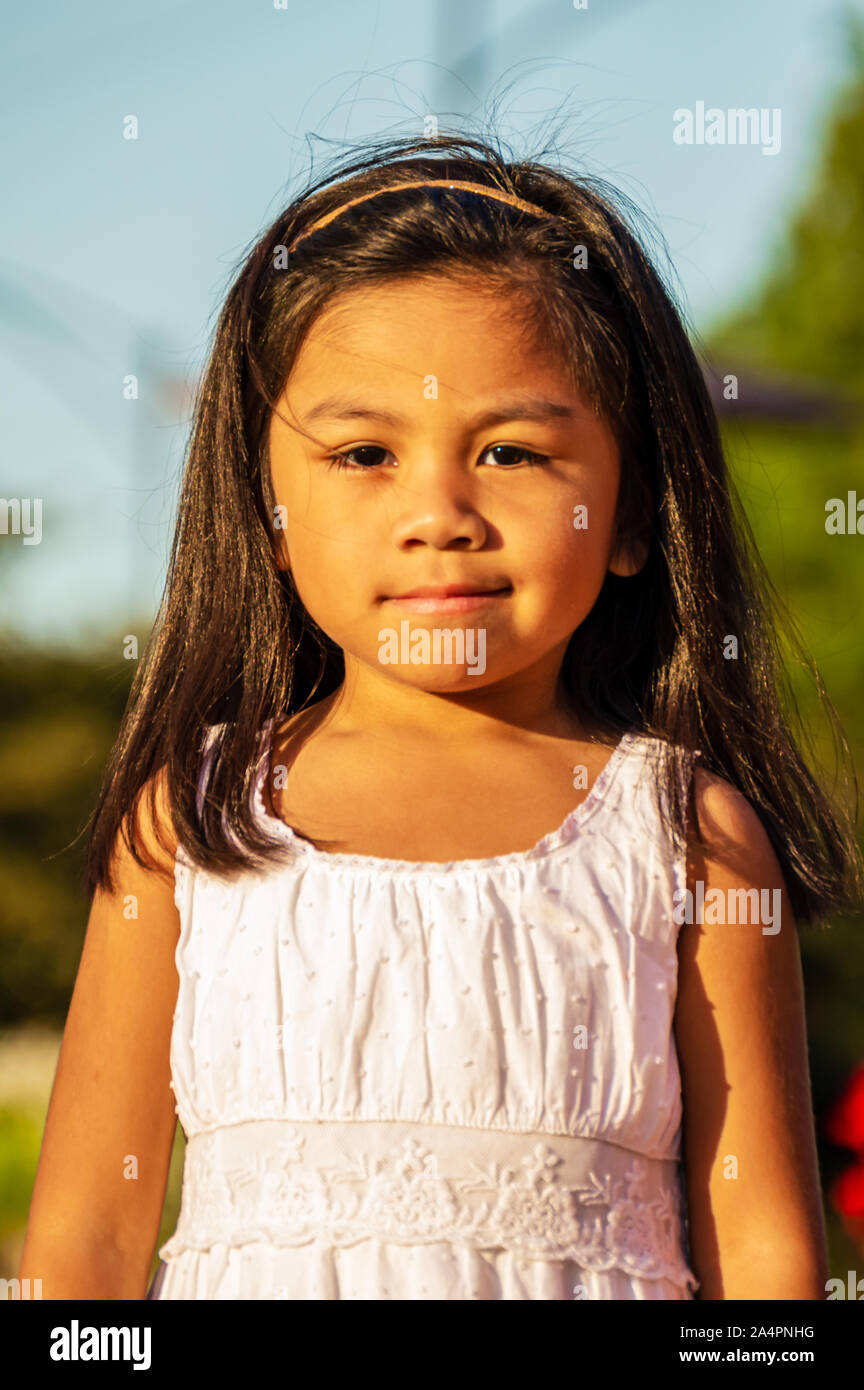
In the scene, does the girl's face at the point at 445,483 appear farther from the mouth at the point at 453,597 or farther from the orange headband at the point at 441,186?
the orange headband at the point at 441,186

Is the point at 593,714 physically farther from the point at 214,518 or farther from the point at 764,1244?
the point at 764,1244

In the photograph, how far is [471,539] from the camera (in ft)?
6.38

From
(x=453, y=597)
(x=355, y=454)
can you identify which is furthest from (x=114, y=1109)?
(x=355, y=454)

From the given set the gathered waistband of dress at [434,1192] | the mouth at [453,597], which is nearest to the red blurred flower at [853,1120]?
the gathered waistband of dress at [434,1192]

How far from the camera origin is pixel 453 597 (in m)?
1.97

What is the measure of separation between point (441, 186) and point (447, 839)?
36.0 inches

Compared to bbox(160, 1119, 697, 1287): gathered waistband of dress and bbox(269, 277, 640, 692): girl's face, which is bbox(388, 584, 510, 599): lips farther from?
bbox(160, 1119, 697, 1287): gathered waistband of dress

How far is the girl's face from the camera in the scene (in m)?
1.95

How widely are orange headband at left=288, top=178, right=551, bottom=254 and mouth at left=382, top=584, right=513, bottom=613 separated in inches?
22.6

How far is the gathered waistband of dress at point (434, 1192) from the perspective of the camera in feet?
6.20

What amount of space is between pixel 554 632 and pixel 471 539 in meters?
0.19

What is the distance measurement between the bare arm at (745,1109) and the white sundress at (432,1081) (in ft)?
0.12

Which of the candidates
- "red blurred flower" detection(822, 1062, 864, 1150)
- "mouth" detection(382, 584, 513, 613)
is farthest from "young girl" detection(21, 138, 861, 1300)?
"red blurred flower" detection(822, 1062, 864, 1150)
